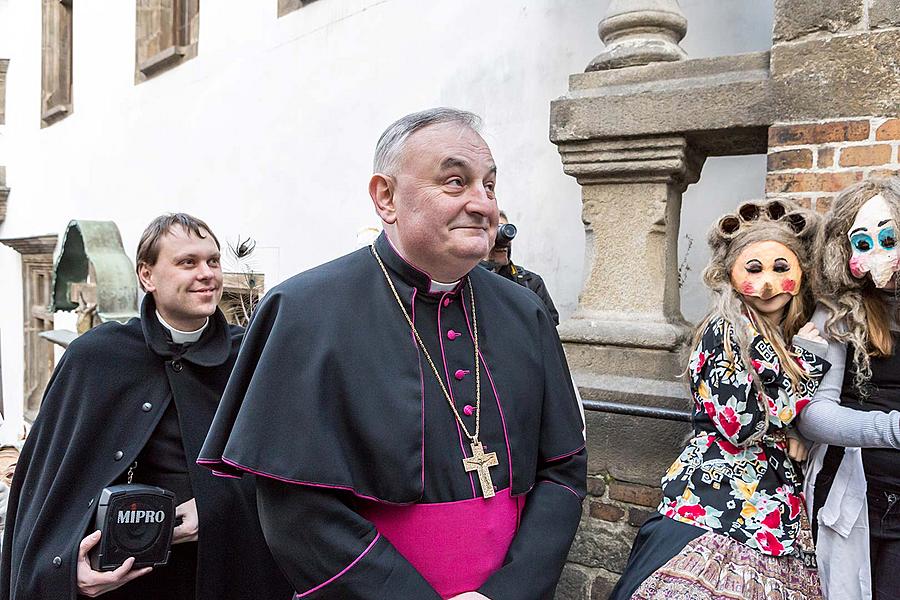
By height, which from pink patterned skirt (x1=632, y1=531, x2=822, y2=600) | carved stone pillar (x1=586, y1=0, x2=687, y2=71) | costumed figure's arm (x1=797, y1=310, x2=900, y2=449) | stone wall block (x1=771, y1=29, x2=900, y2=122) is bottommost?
pink patterned skirt (x1=632, y1=531, x2=822, y2=600)

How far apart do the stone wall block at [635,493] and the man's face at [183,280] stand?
1574 millimetres

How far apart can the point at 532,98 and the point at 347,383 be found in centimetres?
321

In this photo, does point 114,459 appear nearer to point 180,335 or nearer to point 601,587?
point 180,335

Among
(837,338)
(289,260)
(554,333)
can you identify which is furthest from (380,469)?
(289,260)

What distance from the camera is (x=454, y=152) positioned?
1.81m

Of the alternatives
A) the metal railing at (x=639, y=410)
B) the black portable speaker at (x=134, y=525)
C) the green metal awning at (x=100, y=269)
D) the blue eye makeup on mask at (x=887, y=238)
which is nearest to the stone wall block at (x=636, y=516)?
the metal railing at (x=639, y=410)

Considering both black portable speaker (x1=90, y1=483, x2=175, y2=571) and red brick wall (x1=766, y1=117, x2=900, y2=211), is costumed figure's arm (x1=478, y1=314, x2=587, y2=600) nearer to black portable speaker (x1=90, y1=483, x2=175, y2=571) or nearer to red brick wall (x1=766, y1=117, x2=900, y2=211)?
black portable speaker (x1=90, y1=483, x2=175, y2=571)

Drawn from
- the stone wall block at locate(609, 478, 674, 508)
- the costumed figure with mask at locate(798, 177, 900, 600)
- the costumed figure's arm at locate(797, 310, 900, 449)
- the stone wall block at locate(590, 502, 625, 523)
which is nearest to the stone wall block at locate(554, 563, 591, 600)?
the stone wall block at locate(590, 502, 625, 523)

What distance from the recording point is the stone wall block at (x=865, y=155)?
2.66 metres

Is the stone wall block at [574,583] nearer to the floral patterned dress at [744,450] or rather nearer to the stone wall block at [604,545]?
the stone wall block at [604,545]

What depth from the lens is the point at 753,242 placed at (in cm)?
238

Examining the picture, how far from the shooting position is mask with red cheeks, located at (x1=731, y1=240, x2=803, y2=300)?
7.64 ft

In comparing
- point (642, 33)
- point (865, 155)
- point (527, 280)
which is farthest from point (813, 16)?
point (527, 280)

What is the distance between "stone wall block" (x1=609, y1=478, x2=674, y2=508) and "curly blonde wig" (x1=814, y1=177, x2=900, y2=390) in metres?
0.96
